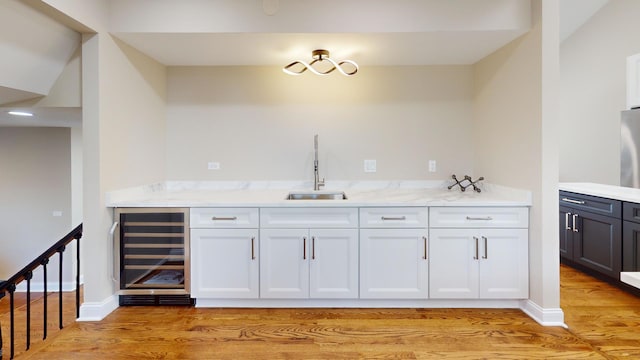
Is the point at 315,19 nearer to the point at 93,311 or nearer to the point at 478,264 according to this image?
the point at 478,264

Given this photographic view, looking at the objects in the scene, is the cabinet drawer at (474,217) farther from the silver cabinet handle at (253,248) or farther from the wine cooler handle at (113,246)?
the wine cooler handle at (113,246)

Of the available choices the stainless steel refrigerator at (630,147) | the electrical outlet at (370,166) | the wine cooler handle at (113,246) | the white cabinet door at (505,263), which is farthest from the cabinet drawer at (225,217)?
the stainless steel refrigerator at (630,147)

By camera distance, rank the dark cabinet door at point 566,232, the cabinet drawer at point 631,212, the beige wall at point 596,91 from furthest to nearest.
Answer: the beige wall at point 596,91 < the dark cabinet door at point 566,232 < the cabinet drawer at point 631,212

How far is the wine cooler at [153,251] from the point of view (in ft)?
8.38

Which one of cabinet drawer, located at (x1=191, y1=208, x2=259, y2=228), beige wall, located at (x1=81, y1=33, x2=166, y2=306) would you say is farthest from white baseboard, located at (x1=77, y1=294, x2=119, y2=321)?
cabinet drawer, located at (x1=191, y1=208, x2=259, y2=228)

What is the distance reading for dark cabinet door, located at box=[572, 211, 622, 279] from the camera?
2947 millimetres

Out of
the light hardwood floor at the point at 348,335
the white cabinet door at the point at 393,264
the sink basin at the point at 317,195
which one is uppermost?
the sink basin at the point at 317,195

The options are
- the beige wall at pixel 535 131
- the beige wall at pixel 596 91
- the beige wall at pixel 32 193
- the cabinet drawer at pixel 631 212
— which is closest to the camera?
the beige wall at pixel 535 131

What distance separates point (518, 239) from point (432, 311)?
81 cm

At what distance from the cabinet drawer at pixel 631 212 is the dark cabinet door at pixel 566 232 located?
611 millimetres

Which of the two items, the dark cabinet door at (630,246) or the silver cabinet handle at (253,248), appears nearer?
the silver cabinet handle at (253,248)

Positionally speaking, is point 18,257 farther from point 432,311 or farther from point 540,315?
point 540,315

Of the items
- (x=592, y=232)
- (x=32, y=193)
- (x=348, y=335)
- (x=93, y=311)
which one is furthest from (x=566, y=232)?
(x=32, y=193)

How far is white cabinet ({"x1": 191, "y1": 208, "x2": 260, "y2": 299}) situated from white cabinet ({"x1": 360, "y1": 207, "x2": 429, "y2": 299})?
810 mm
